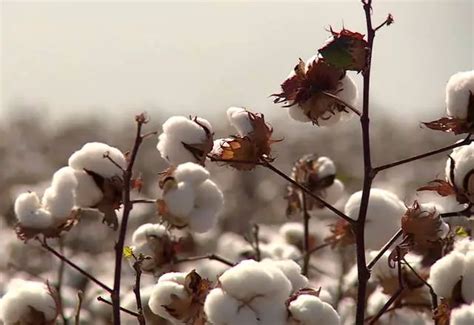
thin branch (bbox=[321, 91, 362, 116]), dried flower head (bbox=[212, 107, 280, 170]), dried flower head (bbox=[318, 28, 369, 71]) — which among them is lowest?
dried flower head (bbox=[212, 107, 280, 170])

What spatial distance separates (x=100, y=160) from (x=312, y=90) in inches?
12.5

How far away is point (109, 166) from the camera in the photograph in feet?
4.82

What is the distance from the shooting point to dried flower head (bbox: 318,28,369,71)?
1242 mm

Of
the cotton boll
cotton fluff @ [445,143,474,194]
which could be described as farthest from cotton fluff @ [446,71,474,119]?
the cotton boll

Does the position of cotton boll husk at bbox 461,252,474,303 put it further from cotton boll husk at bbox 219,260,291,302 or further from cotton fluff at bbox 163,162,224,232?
cotton fluff at bbox 163,162,224,232

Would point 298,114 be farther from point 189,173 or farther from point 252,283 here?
point 252,283

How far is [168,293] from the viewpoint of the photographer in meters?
1.27

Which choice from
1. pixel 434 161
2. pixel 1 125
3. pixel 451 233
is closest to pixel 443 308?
pixel 451 233

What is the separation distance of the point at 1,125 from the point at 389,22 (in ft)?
21.2

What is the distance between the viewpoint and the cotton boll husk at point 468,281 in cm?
117

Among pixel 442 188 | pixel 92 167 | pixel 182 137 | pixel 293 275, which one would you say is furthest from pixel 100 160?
pixel 442 188

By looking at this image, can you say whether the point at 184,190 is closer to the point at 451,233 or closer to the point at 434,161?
the point at 451,233

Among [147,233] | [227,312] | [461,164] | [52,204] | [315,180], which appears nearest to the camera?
[227,312]

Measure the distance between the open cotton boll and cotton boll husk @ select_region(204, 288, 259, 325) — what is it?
408mm
